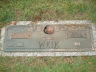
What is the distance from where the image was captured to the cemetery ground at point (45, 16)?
11.2 ft

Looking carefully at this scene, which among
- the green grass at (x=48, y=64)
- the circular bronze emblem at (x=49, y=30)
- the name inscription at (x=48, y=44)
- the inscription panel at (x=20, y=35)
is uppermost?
the circular bronze emblem at (x=49, y=30)

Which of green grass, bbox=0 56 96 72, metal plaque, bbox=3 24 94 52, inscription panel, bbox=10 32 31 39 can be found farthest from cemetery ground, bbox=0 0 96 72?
inscription panel, bbox=10 32 31 39

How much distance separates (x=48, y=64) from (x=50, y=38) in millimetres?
549

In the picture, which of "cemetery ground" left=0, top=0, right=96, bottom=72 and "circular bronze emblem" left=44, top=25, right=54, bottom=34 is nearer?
"cemetery ground" left=0, top=0, right=96, bottom=72

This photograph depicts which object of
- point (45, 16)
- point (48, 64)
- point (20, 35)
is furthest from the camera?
point (45, 16)

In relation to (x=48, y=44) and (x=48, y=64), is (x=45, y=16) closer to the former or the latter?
(x=48, y=44)

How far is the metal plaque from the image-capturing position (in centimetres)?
348

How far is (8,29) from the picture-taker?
12.0 ft

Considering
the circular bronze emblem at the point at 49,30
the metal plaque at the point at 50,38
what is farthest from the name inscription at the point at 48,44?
the circular bronze emblem at the point at 49,30

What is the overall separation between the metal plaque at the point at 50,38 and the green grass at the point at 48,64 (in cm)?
19

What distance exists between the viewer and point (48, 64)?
135 inches

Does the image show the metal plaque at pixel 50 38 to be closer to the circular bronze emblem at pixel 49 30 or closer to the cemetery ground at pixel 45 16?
the circular bronze emblem at pixel 49 30

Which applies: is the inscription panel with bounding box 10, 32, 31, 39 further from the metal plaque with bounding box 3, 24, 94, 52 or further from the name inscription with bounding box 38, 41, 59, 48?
the name inscription with bounding box 38, 41, 59, 48

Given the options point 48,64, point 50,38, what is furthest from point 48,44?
point 48,64
